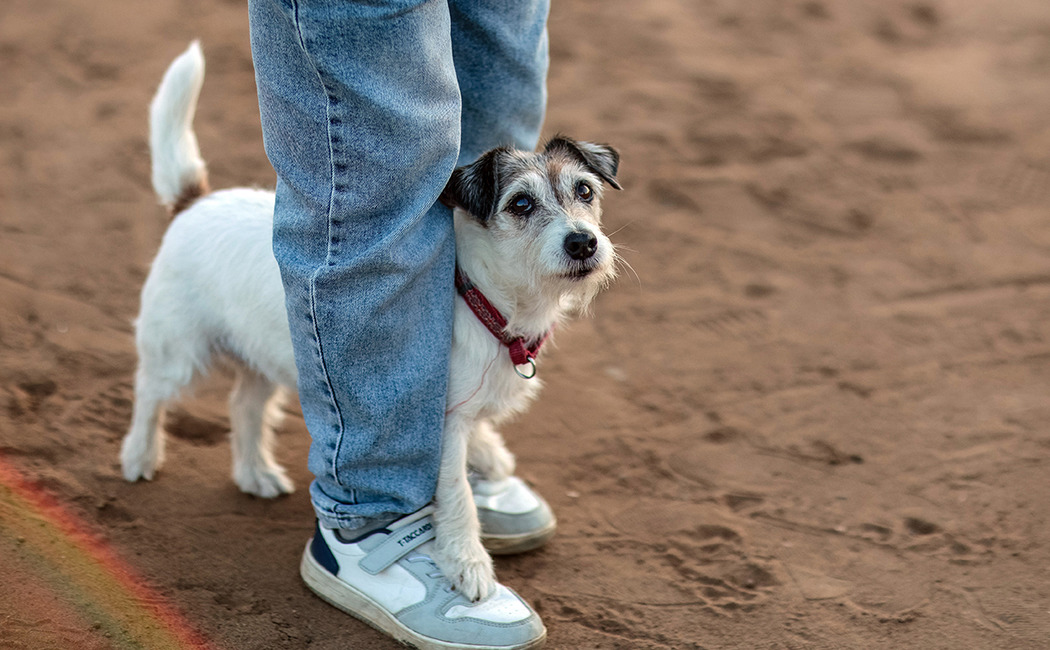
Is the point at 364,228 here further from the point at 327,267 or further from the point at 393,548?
the point at 393,548

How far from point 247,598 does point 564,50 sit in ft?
16.5

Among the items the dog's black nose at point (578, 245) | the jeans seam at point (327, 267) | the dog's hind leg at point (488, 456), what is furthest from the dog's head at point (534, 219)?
the dog's hind leg at point (488, 456)

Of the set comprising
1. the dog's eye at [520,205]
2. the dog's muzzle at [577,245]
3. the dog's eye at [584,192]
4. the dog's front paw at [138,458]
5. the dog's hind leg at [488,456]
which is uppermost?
the dog's eye at [584,192]

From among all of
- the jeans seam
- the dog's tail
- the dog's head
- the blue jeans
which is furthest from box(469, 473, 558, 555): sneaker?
the dog's tail

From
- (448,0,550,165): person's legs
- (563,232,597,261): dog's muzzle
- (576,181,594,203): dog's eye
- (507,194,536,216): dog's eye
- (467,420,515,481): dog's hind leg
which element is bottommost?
(467,420,515,481): dog's hind leg

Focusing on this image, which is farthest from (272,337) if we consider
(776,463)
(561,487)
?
(776,463)

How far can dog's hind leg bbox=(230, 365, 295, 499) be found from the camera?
3359 mm

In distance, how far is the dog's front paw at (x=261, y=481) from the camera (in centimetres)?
337

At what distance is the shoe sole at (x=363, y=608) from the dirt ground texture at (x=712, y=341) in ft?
0.15

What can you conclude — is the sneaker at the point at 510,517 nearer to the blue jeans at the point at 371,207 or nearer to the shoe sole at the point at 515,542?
the shoe sole at the point at 515,542

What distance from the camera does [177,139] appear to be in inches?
130

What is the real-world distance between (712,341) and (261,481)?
6.83ft

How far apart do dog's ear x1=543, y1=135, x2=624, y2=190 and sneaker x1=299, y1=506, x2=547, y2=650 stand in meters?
1.11

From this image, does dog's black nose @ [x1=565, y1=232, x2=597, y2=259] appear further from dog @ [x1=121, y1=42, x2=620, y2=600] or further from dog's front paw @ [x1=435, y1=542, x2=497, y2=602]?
dog's front paw @ [x1=435, y1=542, x2=497, y2=602]
